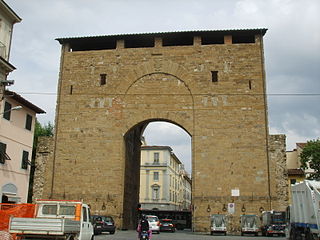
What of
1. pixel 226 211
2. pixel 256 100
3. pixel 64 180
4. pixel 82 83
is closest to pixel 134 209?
pixel 64 180

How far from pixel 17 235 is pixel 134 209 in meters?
17.7

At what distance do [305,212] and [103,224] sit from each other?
11092 millimetres

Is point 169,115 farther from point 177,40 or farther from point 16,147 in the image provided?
point 16,147

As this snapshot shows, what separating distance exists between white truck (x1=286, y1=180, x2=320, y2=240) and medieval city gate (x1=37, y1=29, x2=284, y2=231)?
6792 mm

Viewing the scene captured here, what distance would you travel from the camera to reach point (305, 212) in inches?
521

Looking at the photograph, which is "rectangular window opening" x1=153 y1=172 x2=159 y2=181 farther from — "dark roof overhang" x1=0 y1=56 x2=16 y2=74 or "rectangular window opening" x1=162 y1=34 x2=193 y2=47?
"dark roof overhang" x1=0 y1=56 x2=16 y2=74

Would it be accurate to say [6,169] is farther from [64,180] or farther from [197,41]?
[197,41]

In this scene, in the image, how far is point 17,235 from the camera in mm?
9656

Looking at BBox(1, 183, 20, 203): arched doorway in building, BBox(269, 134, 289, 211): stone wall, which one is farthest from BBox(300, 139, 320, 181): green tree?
BBox(1, 183, 20, 203): arched doorway in building

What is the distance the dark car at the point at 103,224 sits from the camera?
20.0 metres

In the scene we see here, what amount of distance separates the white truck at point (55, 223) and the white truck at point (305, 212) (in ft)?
23.6

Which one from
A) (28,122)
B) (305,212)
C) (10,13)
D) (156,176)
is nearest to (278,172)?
(305,212)

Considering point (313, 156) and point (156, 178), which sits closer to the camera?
point (313, 156)

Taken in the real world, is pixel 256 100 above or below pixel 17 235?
above
